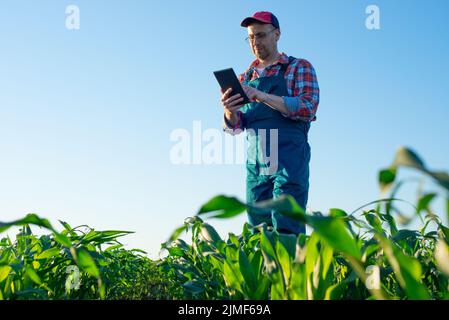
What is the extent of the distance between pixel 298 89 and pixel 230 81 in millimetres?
479

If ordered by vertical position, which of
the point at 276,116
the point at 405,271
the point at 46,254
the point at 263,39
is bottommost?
the point at 46,254

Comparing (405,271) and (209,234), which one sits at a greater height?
(405,271)

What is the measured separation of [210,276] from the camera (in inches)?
73.5

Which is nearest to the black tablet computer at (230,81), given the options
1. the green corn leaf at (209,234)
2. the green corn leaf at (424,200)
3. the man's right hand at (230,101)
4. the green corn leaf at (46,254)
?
the man's right hand at (230,101)

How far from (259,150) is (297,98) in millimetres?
418

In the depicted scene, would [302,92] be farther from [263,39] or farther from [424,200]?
[424,200]

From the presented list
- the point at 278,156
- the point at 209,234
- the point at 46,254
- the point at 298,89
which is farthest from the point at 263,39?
the point at 46,254

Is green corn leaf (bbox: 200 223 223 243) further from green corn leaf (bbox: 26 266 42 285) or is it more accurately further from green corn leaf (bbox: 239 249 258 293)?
green corn leaf (bbox: 26 266 42 285)

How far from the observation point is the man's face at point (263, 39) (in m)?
3.40

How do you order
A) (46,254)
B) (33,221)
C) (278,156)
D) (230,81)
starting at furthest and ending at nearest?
(278,156) < (230,81) < (46,254) < (33,221)

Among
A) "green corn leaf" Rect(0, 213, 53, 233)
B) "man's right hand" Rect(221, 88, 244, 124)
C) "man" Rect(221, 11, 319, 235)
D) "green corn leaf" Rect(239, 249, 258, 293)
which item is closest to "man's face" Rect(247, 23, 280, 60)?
"man" Rect(221, 11, 319, 235)

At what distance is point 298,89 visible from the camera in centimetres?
336

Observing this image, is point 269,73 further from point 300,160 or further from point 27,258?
point 27,258

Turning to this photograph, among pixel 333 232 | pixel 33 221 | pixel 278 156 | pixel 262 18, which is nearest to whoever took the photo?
pixel 333 232
